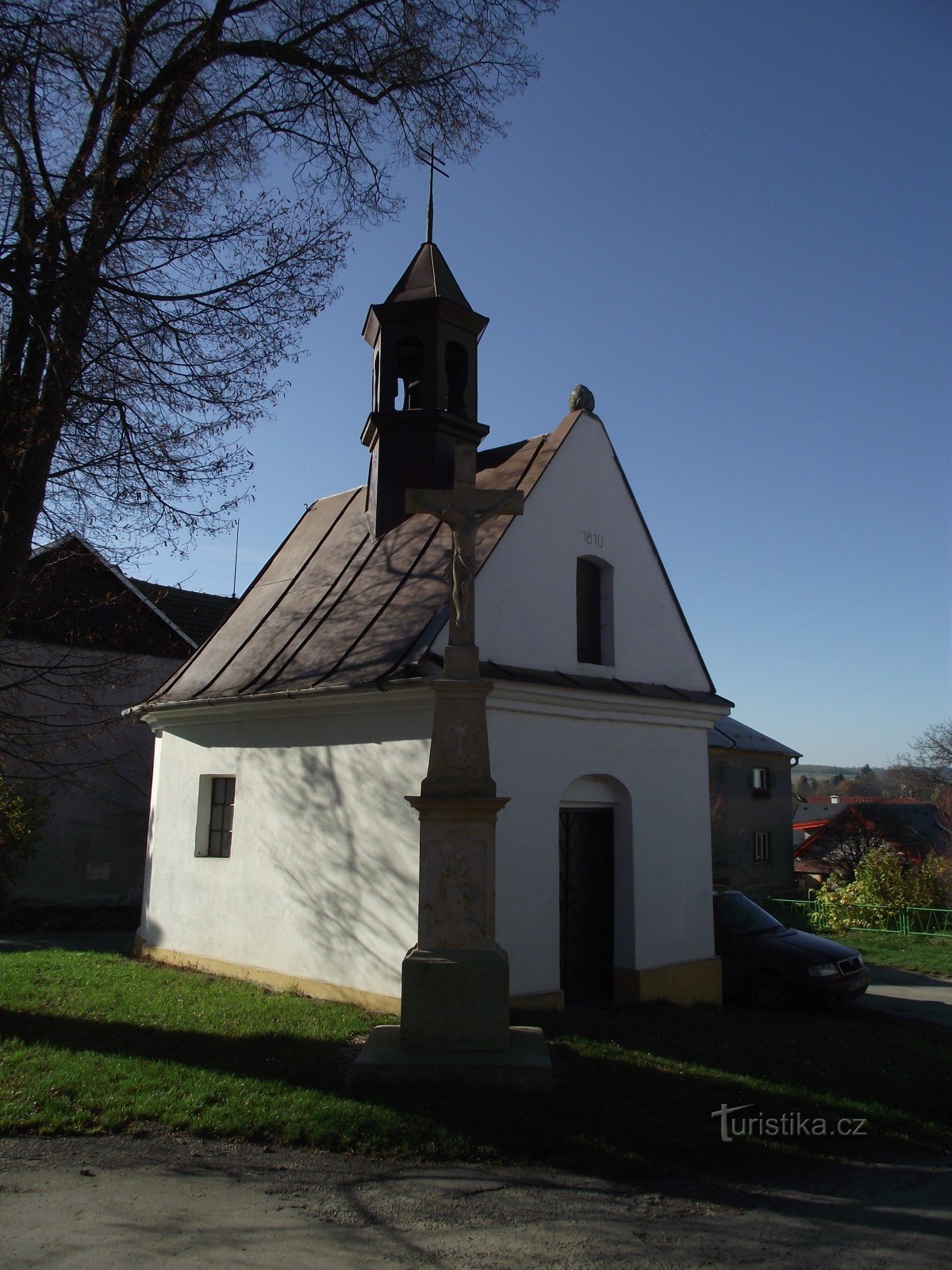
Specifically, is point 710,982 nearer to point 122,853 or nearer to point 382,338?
point 382,338

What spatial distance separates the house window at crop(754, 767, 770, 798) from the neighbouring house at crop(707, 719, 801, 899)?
0.03 metres

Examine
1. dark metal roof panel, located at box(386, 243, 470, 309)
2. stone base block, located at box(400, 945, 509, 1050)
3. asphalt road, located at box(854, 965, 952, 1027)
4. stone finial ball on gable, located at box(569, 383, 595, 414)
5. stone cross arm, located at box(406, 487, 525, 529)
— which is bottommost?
asphalt road, located at box(854, 965, 952, 1027)

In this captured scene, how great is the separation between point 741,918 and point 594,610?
512 cm

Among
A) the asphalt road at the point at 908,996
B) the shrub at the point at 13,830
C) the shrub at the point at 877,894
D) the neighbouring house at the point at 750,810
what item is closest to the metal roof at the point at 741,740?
the neighbouring house at the point at 750,810

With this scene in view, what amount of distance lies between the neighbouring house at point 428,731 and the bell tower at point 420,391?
0.11 feet

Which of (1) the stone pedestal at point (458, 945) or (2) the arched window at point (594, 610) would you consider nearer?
(1) the stone pedestal at point (458, 945)

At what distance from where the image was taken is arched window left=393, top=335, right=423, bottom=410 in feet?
40.8

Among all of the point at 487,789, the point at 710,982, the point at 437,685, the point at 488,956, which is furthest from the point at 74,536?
the point at 710,982

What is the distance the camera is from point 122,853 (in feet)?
64.4

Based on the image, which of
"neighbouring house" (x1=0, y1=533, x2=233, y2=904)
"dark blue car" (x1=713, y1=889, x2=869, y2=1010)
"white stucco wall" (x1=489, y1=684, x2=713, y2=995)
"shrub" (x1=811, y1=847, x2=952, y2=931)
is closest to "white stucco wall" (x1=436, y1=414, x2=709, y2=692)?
"white stucco wall" (x1=489, y1=684, x2=713, y2=995)

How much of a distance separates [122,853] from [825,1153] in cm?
1665

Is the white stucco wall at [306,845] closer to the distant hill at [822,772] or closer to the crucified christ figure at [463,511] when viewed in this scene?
the crucified christ figure at [463,511]

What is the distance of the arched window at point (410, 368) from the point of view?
12438mm

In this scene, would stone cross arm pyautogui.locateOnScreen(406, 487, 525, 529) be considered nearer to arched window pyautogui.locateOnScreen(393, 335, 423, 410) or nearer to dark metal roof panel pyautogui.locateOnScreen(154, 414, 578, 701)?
dark metal roof panel pyautogui.locateOnScreen(154, 414, 578, 701)
